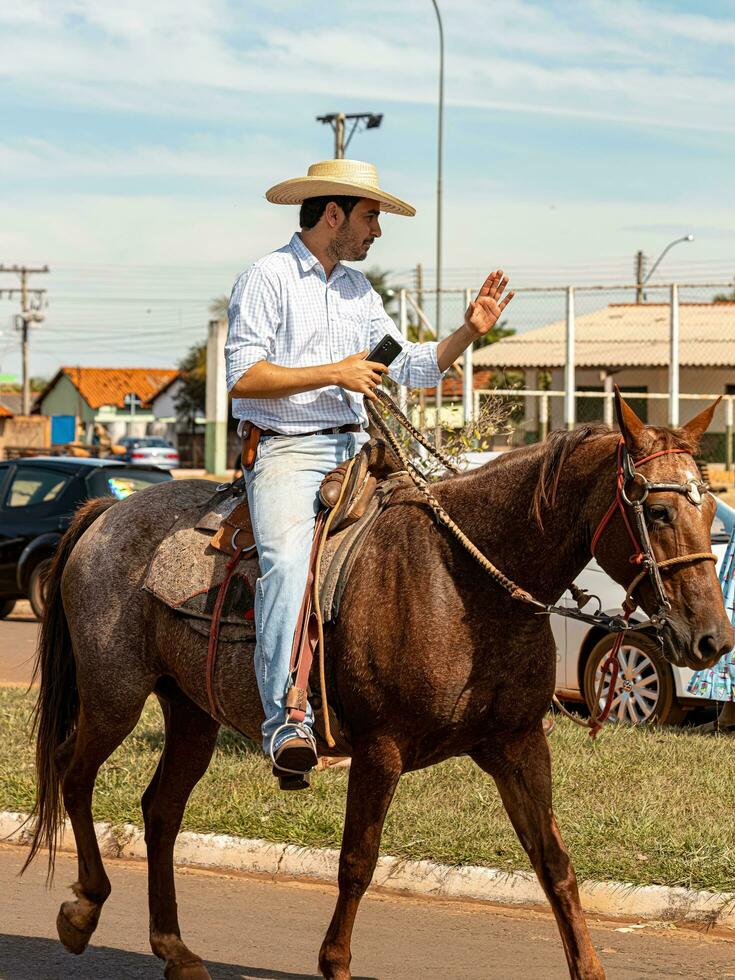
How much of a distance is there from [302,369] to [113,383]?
104m

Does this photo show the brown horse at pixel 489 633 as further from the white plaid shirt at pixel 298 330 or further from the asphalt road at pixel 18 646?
the asphalt road at pixel 18 646

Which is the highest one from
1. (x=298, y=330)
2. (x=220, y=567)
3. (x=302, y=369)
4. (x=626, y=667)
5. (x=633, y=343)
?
(x=633, y=343)

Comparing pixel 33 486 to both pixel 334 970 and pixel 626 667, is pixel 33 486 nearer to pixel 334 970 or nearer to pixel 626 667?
pixel 626 667

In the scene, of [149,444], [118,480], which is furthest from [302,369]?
[149,444]

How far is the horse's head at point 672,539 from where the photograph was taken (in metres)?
4.17

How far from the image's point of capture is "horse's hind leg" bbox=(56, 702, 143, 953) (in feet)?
18.2

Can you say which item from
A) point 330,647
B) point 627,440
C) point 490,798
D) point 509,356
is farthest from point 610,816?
point 509,356

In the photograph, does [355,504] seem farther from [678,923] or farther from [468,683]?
[678,923]

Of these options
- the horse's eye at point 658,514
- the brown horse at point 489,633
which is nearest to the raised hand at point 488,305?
the brown horse at point 489,633

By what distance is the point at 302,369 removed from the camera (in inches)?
195

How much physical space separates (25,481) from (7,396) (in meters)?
112

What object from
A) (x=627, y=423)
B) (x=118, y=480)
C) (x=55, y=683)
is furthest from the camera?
(x=118, y=480)

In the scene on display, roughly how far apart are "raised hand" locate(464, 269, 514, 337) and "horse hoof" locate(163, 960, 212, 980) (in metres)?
2.47

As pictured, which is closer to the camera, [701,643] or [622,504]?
[701,643]
